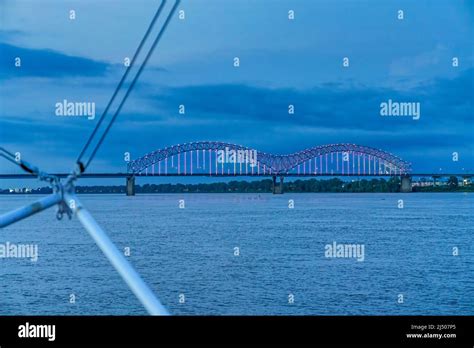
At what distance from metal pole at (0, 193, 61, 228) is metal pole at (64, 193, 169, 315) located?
62 millimetres

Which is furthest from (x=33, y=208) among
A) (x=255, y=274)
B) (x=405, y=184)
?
(x=405, y=184)

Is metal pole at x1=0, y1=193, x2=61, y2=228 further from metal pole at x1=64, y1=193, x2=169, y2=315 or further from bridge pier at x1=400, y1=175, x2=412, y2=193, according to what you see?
bridge pier at x1=400, y1=175, x2=412, y2=193

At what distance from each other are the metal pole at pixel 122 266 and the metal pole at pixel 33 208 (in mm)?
62

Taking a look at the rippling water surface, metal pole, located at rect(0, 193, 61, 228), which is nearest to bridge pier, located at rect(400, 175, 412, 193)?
the rippling water surface

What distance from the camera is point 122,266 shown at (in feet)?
9.15

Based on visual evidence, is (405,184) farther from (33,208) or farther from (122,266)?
(122,266)

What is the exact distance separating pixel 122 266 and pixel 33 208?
51cm

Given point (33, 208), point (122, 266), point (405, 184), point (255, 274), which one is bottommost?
point (255, 274)

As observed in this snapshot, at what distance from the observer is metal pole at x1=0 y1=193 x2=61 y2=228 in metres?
3.02

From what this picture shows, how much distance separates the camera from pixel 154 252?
91.4 feet

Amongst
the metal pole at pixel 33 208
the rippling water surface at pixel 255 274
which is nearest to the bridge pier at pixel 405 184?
the rippling water surface at pixel 255 274
